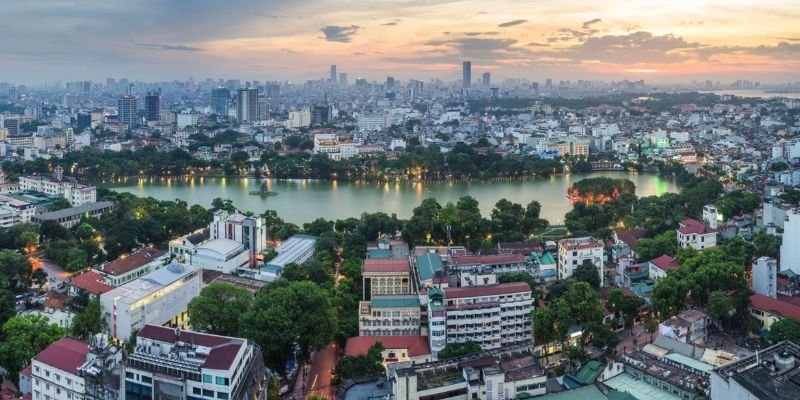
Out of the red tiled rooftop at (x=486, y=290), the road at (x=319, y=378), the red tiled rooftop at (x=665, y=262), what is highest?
the red tiled rooftop at (x=486, y=290)

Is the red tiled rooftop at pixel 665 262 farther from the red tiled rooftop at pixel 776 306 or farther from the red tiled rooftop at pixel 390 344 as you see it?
the red tiled rooftop at pixel 390 344

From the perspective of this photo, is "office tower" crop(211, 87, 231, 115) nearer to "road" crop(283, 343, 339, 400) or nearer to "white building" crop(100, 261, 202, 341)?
"white building" crop(100, 261, 202, 341)

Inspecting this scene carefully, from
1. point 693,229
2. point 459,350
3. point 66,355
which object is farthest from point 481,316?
point 693,229

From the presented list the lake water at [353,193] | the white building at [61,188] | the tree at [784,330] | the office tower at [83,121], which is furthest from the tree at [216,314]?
the office tower at [83,121]

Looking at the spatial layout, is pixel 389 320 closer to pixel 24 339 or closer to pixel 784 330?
pixel 24 339

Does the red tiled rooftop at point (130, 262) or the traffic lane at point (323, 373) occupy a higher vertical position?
the red tiled rooftop at point (130, 262)
